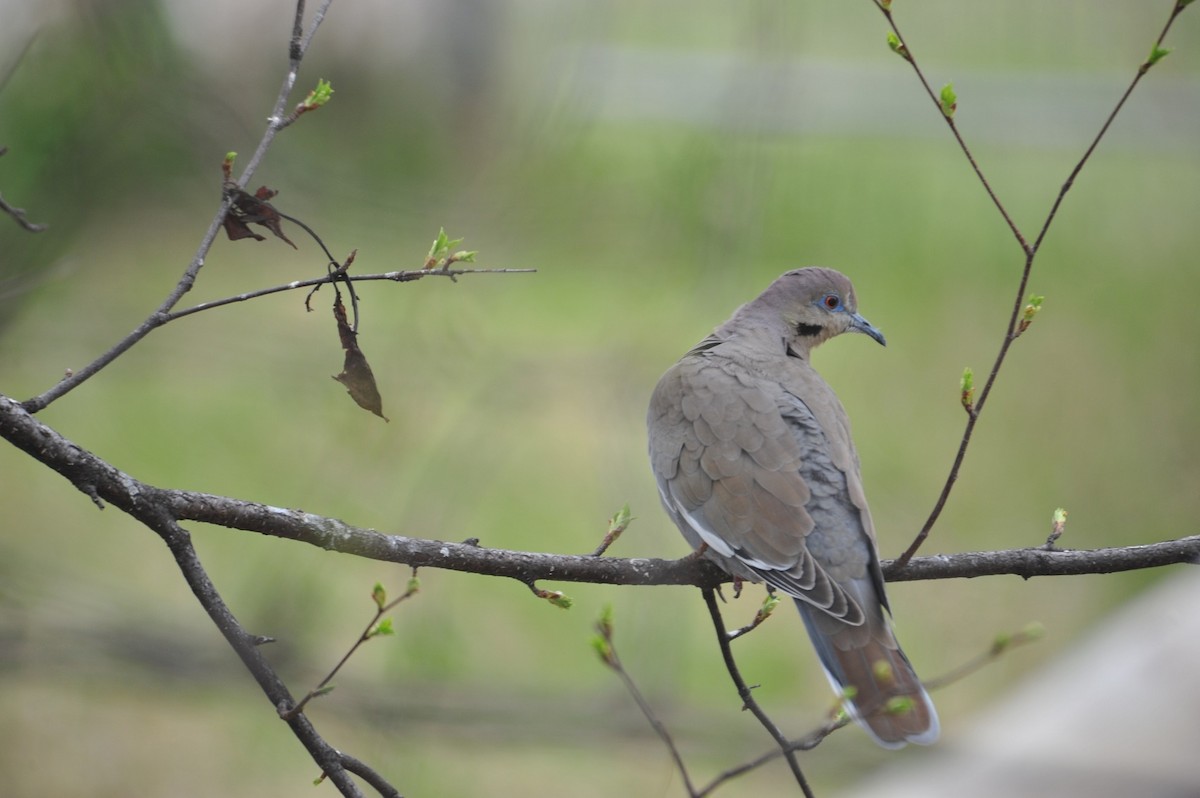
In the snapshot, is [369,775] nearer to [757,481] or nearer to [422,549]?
[422,549]

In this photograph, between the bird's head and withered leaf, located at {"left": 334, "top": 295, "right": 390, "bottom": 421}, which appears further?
the bird's head

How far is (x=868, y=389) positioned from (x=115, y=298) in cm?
371

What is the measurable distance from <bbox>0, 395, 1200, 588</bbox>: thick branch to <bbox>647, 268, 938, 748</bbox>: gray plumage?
0.70 ft

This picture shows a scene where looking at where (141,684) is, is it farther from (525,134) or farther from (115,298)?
(525,134)

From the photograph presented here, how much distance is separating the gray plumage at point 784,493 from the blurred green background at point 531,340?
64cm

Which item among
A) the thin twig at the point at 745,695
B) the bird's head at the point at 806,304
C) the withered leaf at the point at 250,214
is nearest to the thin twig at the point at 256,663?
the withered leaf at the point at 250,214

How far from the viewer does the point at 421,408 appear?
4.54 m

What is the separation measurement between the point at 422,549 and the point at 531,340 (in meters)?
3.47

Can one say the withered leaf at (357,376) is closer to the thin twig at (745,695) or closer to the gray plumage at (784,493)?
the thin twig at (745,695)

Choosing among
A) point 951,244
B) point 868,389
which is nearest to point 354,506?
point 868,389

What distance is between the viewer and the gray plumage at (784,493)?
227 centimetres

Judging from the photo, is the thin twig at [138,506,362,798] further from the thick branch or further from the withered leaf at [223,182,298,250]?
the withered leaf at [223,182,298,250]

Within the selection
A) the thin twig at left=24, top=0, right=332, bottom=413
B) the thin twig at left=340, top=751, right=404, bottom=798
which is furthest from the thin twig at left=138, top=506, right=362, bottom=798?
the thin twig at left=24, top=0, right=332, bottom=413

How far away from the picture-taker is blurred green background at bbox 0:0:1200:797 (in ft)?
10.3
